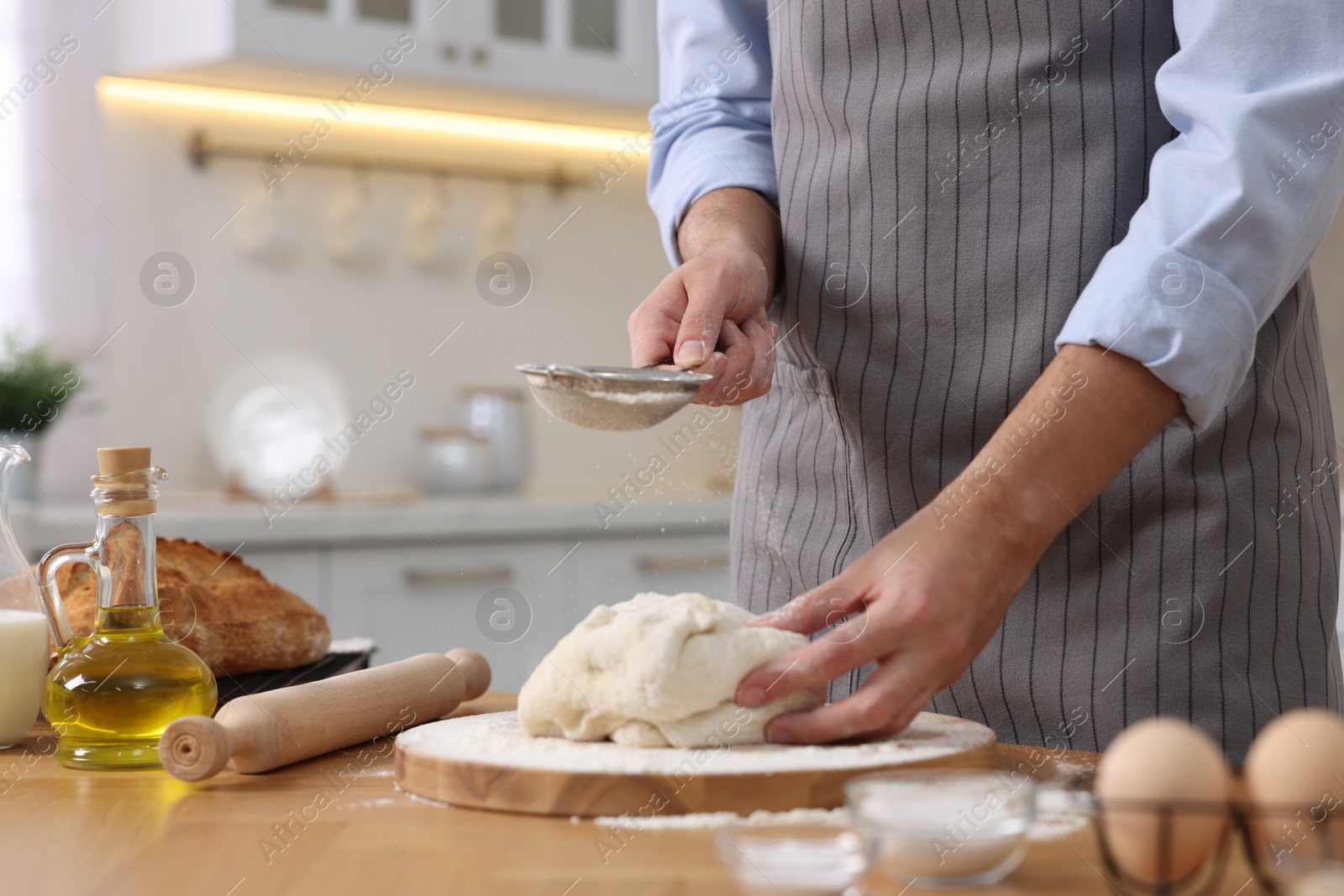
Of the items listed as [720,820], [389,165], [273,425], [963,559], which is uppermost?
[389,165]

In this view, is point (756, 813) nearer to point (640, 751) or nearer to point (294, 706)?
point (640, 751)

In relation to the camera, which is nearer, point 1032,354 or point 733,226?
point 1032,354

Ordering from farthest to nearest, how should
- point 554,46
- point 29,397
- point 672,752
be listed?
point 554,46
point 29,397
point 672,752

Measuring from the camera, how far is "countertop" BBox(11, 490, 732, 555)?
2199mm

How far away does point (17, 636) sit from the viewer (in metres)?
0.87

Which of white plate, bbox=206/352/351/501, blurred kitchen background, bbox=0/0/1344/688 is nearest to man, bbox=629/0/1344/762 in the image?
blurred kitchen background, bbox=0/0/1344/688

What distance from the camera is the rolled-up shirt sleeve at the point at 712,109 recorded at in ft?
4.09

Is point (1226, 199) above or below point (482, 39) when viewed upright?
below

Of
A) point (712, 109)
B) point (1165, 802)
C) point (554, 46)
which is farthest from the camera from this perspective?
point (554, 46)

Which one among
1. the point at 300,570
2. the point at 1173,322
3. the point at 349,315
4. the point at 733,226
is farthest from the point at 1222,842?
the point at 349,315

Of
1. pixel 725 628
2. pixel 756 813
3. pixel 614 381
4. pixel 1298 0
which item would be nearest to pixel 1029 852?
pixel 756 813

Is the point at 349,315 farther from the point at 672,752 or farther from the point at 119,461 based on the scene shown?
the point at 672,752

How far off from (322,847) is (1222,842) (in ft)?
1.31

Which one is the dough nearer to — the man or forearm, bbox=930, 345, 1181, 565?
the man
